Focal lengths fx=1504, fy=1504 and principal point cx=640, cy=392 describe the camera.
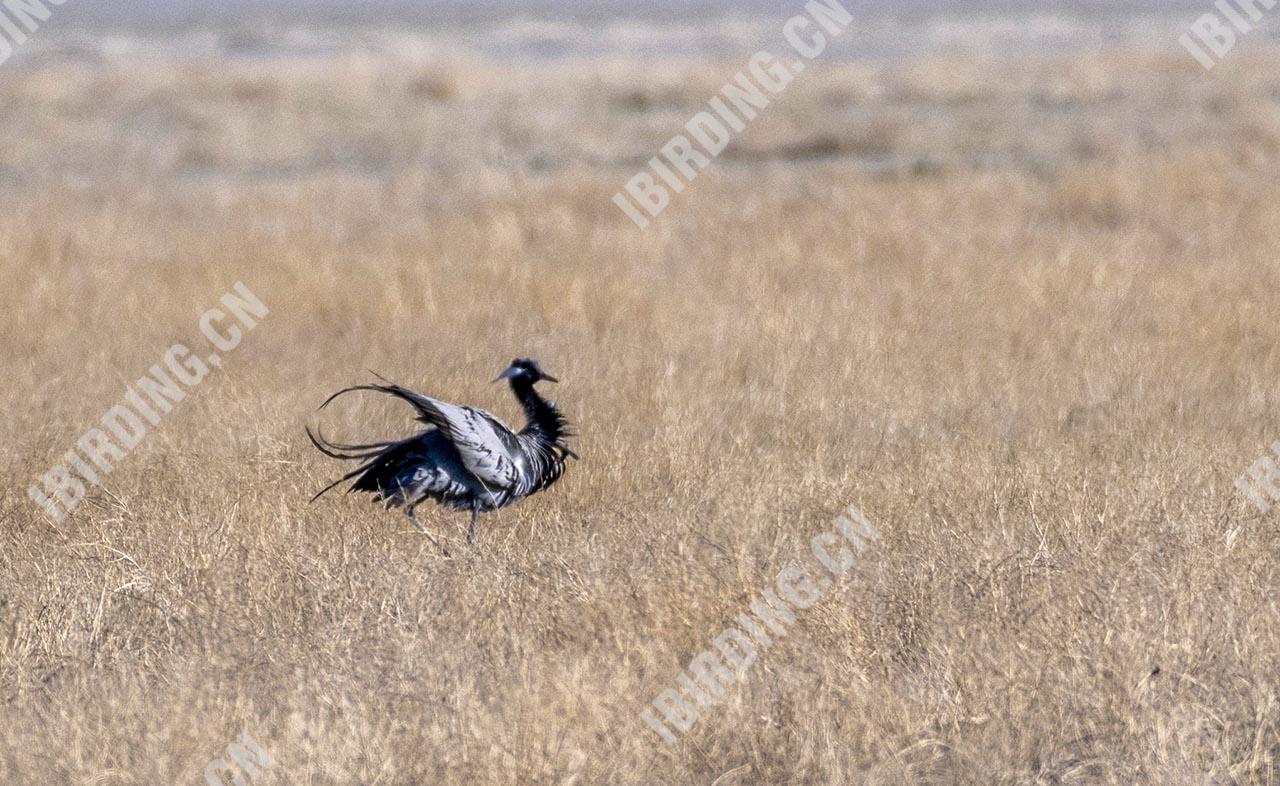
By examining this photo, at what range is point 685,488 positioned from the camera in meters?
5.90

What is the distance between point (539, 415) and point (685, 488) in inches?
26.9

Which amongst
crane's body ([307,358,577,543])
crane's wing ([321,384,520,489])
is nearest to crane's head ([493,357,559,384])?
crane's body ([307,358,577,543])

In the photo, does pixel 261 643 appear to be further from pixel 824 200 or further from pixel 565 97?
pixel 565 97

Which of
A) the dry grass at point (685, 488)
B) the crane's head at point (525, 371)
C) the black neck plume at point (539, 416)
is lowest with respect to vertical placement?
the dry grass at point (685, 488)

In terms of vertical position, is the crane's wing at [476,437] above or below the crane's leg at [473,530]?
above

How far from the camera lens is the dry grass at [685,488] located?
12.6 ft

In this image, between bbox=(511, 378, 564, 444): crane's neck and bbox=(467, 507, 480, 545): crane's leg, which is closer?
bbox=(467, 507, 480, 545): crane's leg

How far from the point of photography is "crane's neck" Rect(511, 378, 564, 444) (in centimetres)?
559

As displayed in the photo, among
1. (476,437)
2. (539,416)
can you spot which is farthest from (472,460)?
(539,416)

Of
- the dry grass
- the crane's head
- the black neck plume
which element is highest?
the crane's head

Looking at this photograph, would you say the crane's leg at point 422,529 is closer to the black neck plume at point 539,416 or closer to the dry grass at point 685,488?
the dry grass at point 685,488

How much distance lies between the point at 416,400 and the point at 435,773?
165 cm

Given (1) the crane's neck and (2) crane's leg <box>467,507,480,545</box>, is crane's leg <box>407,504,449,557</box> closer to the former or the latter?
(2) crane's leg <box>467,507,480,545</box>

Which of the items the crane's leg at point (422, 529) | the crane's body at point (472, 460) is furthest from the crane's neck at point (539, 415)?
the crane's leg at point (422, 529)
